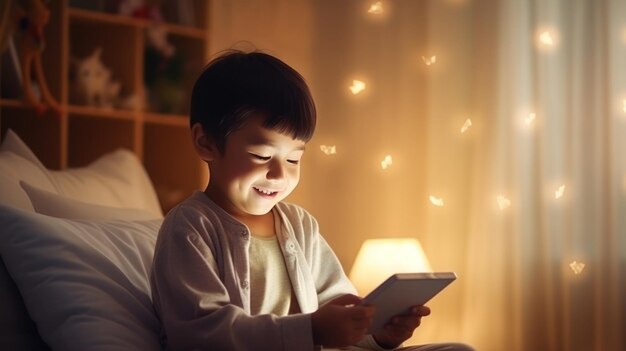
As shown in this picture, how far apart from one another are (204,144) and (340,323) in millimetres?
430

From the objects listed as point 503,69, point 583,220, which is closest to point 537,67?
point 503,69

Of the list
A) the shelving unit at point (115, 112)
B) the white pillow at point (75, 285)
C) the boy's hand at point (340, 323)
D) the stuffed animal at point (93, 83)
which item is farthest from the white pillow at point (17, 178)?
the stuffed animal at point (93, 83)

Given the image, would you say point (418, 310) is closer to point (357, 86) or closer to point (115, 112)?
point (357, 86)

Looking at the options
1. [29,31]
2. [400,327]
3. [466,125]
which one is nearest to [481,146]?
[466,125]

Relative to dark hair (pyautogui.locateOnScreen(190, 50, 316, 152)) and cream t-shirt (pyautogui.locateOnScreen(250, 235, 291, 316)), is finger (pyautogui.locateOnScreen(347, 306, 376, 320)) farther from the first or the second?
dark hair (pyautogui.locateOnScreen(190, 50, 316, 152))

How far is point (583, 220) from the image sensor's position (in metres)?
2.39

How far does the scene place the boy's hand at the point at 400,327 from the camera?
1.40 m

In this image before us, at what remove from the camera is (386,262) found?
99.3 inches

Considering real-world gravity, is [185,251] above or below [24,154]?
below

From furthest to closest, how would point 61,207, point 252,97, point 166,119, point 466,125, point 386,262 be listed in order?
point 166,119 → point 466,125 → point 386,262 → point 61,207 → point 252,97

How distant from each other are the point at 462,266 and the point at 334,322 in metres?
1.52

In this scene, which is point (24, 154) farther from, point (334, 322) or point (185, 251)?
point (334, 322)

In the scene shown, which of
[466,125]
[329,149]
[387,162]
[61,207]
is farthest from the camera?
[329,149]

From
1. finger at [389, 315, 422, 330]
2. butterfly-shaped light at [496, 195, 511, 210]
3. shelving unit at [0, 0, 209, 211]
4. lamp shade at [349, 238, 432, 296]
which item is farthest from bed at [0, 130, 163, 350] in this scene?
butterfly-shaped light at [496, 195, 511, 210]
